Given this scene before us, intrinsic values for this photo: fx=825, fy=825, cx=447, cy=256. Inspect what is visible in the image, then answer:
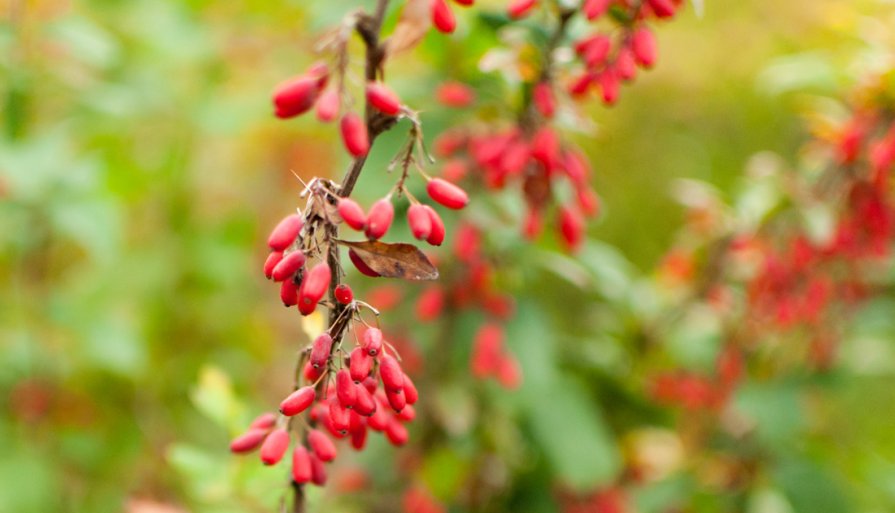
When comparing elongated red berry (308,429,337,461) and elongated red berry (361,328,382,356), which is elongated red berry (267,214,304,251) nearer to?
elongated red berry (361,328,382,356)

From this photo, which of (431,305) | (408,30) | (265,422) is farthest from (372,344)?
(431,305)

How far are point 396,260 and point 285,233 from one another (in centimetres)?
12

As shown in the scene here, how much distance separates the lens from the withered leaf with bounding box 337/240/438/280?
86 cm

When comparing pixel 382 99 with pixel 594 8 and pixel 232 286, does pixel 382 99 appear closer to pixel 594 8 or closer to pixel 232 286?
pixel 594 8

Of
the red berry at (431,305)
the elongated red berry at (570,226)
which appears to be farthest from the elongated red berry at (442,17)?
the red berry at (431,305)

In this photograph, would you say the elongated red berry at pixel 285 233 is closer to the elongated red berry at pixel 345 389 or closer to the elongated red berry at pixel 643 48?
the elongated red berry at pixel 345 389

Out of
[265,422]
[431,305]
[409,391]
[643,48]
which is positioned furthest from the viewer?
[431,305]

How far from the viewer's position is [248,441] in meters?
1.03

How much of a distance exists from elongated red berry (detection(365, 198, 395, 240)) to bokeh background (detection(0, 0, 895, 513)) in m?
0.58

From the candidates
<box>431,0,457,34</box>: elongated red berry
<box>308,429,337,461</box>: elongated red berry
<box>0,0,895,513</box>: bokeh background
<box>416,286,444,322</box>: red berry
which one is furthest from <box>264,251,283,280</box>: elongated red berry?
<box>416,286,444,322</box>: red berry

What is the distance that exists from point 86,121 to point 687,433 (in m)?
1.96

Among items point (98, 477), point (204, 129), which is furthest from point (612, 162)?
point (98, 477)

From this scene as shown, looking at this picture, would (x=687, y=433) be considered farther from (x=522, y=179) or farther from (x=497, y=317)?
(x=522, y=179)

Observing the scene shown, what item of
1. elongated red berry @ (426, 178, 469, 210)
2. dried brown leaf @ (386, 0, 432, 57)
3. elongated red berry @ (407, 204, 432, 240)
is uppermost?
dried brown leaf @ (386, 0, 432, 57)
